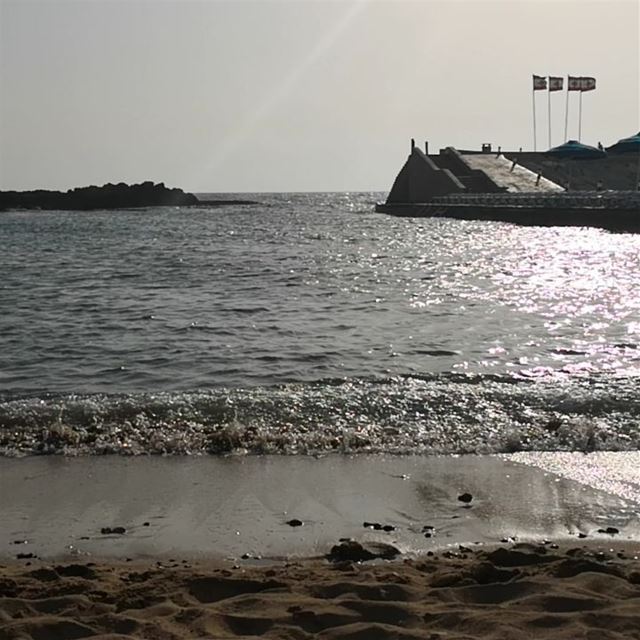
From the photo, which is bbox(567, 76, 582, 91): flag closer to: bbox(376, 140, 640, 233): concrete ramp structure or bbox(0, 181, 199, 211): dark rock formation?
bbox(376, 140, 640, 233): concrete ramp structure

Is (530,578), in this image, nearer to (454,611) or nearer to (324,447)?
(454,611)

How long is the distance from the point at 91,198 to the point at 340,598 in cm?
10342

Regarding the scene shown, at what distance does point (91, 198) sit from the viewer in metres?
102

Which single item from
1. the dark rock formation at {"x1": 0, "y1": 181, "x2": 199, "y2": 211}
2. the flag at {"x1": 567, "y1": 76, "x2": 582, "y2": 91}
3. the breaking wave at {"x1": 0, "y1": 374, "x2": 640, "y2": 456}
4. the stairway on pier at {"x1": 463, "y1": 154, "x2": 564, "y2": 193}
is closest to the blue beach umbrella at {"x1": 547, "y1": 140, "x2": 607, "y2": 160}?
the stairway on pier at {"x1": 463, "y1": 154, "x2": 564, "y2": 193}

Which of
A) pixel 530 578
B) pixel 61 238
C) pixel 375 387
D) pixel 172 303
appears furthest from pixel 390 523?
pixel 61 238

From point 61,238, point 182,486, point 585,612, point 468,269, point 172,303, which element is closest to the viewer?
point 585,612

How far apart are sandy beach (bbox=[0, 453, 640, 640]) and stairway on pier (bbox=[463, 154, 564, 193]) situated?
46082mm

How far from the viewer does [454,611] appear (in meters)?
3.57

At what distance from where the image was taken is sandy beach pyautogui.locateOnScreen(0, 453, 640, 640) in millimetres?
3531

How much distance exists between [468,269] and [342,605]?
2036 cm

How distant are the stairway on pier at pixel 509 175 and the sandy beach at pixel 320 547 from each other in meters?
46.1

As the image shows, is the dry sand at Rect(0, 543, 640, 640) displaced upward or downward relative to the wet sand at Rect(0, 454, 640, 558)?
upward

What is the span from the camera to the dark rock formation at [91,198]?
102 meters

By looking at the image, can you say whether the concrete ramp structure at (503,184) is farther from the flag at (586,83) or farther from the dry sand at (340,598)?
the dry sand at (340,598)
